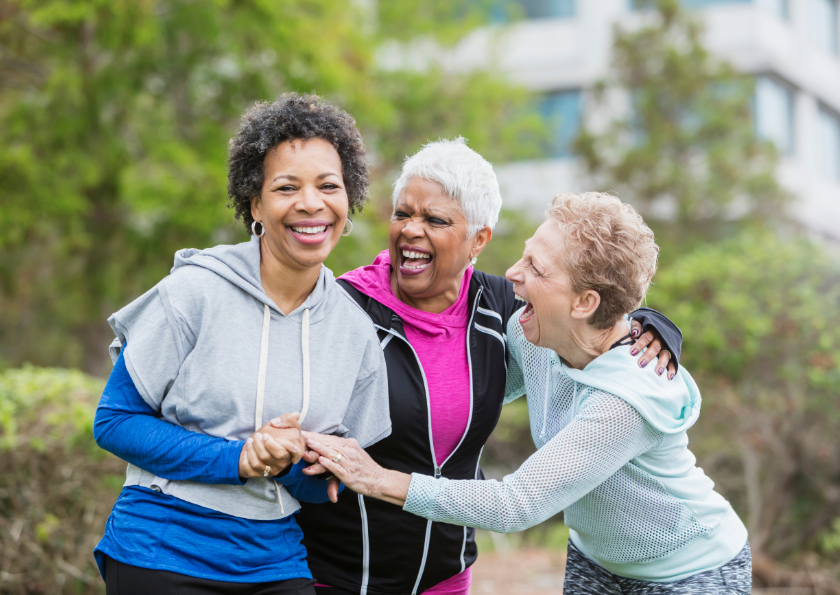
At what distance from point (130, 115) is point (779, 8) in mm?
17326

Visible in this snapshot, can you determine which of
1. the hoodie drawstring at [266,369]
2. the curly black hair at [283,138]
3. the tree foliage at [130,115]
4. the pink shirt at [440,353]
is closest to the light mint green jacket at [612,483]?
the pink shirt at [440,353]

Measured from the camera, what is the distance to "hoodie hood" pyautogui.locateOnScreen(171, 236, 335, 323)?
2375 mm

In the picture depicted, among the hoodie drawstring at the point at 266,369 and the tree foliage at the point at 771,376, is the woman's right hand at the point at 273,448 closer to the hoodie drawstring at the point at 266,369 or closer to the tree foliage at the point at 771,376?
the hoodie drawstring at the point at 266,369

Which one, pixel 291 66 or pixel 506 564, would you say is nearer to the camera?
pixel 506 564

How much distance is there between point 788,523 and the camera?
6797 mm

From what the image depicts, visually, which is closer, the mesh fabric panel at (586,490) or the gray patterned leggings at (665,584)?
the mesh fabric panel at (586,490)

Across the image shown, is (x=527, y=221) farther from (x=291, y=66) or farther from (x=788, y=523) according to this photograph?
(x=788, y=523)

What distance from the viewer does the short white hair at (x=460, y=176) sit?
9.66 ft

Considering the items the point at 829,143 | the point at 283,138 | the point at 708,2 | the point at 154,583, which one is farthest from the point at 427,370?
the point at 829,143

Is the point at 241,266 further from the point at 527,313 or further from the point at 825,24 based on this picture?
the point at 825,24

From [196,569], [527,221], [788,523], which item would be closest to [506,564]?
[788,523]

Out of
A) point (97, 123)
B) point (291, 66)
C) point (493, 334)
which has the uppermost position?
point (291, 66)

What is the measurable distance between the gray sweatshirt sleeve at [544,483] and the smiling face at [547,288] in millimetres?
323

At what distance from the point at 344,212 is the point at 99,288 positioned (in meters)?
8.52
